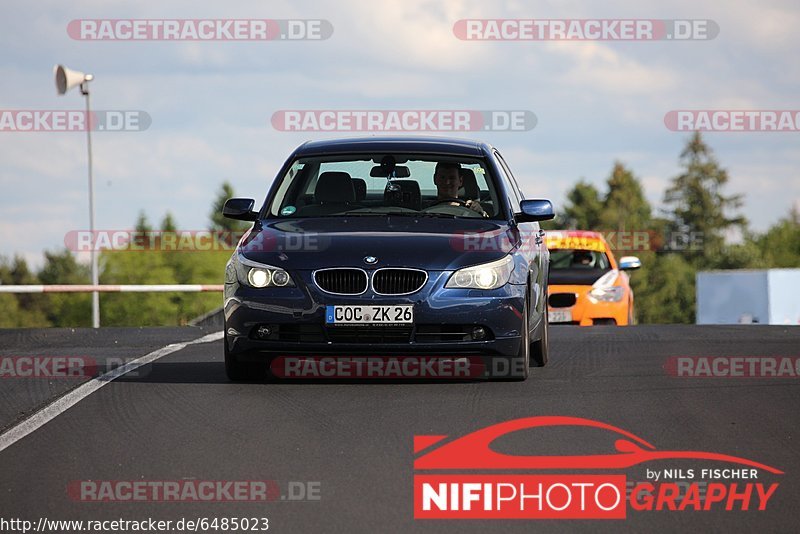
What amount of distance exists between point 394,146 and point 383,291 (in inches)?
82.6

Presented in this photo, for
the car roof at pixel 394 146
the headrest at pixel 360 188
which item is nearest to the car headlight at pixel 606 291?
the car roof at pixel 394 146

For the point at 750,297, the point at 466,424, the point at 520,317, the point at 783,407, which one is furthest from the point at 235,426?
the point at 750,297

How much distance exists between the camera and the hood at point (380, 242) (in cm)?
1013

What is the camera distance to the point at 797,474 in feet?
22.9

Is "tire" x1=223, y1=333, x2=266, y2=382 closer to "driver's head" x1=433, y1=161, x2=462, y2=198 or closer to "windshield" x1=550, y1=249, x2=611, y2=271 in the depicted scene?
"driver's head" x1=433, y1=161, x2=462, y2=198

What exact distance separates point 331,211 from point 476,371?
1.60 meters

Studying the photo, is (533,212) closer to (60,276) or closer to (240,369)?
(240,369)

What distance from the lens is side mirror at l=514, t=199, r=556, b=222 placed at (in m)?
11.4

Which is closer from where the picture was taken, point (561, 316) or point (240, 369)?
point (240, 369)

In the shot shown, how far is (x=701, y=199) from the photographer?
121750mm

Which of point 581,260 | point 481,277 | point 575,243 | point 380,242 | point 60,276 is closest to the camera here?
point 481,277

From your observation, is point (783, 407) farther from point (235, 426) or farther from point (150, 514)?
point (150, 514)

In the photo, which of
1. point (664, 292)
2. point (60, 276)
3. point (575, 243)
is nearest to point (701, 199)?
point (664, 292)

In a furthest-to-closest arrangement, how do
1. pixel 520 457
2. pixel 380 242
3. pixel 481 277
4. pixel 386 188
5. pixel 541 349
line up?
pixel 541 349 → pixel 386 188 → pixel 380 242 → pixel 481 277 → pixel 520 457
